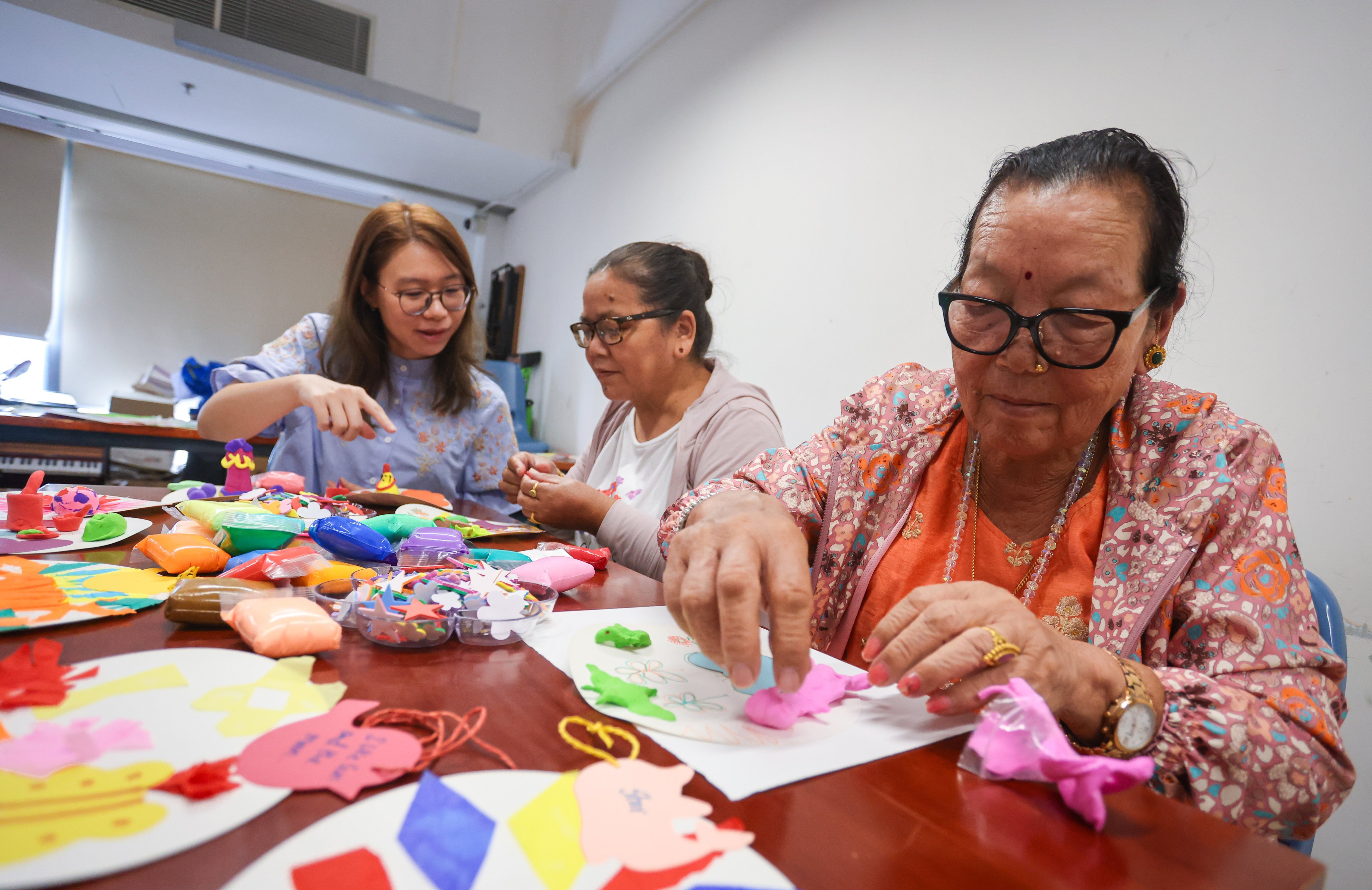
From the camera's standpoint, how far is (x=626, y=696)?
55cm

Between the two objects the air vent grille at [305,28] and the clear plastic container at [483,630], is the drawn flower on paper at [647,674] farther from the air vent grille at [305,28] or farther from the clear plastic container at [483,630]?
the air vent grille at [305,28]

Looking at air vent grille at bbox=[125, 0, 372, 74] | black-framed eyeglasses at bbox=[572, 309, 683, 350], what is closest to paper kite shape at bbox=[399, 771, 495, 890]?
black-framed eyeglasses at bbox=[572, 309, 683, 350]

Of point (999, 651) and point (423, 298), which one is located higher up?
point (423, 298)

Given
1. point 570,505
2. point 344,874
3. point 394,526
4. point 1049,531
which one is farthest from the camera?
point 570,505

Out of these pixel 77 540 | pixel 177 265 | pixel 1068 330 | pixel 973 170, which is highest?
pixel 973 170

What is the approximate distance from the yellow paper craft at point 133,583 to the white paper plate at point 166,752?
0.18 metres

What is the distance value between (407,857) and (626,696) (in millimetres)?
227

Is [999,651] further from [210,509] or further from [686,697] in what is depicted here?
[210,509]

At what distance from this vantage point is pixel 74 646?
555 millimetres

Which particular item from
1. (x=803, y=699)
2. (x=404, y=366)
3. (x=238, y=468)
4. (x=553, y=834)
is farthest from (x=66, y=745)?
(x=404, y=366)

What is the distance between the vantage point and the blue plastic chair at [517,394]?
4676 millimetres

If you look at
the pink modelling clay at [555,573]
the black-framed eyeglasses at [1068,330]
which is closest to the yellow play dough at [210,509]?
the pink modelling clay at [555,573]

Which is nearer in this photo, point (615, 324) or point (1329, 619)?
point (1329, 619)

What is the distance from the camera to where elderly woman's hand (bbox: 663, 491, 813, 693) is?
22.2 inches
